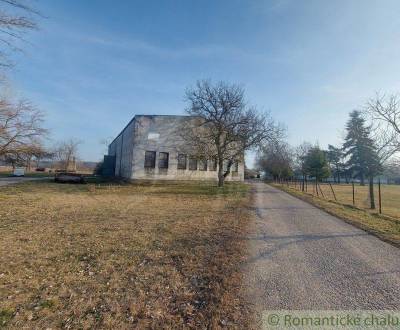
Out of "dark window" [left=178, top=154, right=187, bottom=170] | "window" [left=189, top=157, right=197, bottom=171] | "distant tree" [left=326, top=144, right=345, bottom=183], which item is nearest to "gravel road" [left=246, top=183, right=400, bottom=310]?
"dark window" [left=178, top=154, right=187, bottom=170]

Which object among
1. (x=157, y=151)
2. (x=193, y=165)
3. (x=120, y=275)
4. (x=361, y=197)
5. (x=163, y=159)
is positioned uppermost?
(x=157, y=151)

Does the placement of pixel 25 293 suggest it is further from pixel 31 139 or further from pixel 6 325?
pixel 31 139

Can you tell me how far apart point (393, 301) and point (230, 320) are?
2.50 m

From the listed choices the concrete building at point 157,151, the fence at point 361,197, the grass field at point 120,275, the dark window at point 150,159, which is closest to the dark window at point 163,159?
the concrete building at point 157,151

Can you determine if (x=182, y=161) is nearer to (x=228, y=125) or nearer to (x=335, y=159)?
(x=228, y=125)

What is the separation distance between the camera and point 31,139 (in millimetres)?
13328

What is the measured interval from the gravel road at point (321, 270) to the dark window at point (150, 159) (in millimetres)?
24154

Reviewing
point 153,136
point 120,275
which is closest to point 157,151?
point 153,136

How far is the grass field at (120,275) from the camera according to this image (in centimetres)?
298

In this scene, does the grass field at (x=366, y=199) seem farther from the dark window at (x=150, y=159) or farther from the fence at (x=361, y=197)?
the dark window at (x=150, y=159)

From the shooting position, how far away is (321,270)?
452 cm

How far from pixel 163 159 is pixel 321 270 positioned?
27.7m

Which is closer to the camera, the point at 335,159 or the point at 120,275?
the point at 120,275

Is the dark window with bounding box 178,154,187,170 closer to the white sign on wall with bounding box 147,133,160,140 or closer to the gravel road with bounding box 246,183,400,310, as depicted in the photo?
the white sign on wall with bounding box 147,133,160,140
